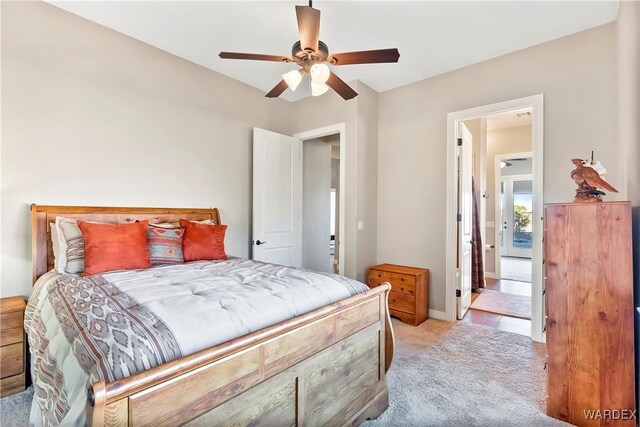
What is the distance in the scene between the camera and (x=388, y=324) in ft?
6.42

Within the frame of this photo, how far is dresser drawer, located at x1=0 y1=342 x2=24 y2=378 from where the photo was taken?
2002 millimetres

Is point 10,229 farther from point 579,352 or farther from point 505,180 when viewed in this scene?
point 505,180

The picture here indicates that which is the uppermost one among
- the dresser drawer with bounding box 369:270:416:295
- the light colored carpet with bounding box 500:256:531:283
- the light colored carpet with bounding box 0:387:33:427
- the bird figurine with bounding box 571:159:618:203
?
the bird figurine with bounding box 571:159:618:203

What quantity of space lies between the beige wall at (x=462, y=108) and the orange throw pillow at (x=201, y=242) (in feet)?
6.98

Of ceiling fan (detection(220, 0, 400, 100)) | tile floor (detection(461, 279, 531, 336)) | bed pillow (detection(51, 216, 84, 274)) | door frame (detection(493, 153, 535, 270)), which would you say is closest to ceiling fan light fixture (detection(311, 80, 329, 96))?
ceiling fan (detection(220, 0, 400, 100))

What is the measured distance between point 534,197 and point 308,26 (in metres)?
2.56

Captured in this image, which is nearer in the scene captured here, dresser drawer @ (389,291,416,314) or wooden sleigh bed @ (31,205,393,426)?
wooden sleigh bed @ (31,205,393,426)

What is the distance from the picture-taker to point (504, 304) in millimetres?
4082

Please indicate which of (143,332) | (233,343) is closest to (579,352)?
(233,343)

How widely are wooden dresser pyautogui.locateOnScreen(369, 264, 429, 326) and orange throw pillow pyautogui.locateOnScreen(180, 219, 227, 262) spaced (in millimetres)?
1847

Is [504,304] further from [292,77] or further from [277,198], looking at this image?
[292,77]

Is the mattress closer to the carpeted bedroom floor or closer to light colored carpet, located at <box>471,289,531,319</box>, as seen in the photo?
the carpeted bedroom floor

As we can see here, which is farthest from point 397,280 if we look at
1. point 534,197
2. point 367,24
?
point 367,24

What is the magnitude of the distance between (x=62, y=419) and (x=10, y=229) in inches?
83.3
